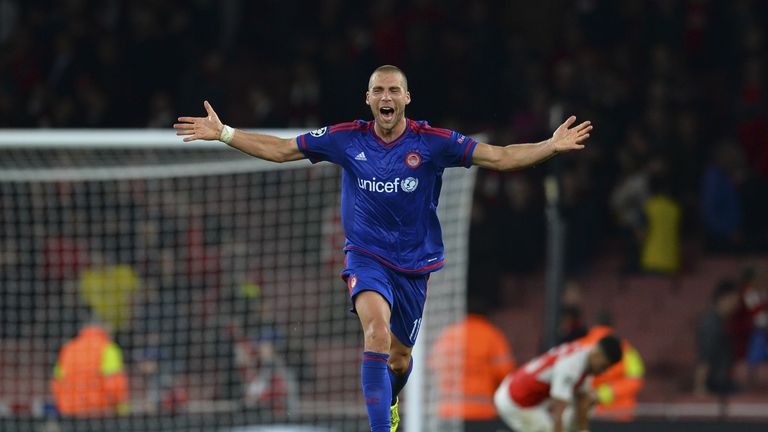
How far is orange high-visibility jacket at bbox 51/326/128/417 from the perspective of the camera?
13.4 m

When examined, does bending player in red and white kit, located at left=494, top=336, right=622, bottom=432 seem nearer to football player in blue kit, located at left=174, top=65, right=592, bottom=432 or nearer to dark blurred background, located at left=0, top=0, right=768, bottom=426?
football player in blue kit, located at left=174, top=65, right=592, bottom=432

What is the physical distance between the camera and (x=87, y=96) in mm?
18703

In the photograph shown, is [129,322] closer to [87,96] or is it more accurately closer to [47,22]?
[87,96]

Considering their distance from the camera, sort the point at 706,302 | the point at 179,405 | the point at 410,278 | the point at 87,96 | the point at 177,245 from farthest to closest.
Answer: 1. the point at 87,96
2. the point at 706,302
3. the point at 177,245
4. the point at 179,405
5. the point at 410,278

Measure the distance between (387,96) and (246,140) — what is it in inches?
34.4

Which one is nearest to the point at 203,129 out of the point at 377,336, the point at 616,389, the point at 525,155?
the point at 377,336

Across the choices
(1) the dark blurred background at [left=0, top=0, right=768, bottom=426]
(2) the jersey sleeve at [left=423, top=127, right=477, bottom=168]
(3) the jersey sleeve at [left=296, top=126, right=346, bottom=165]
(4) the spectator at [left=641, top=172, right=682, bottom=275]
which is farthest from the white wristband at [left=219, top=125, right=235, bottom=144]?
(4) the spectator at [left=641, top=172, right=682, bottom=275]

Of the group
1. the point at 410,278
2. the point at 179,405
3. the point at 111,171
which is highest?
the point at 111,171

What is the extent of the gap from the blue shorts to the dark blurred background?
7.26 metres

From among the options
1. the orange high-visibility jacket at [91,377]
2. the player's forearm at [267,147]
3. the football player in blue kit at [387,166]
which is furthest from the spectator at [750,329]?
the player's forearm at [267,147]

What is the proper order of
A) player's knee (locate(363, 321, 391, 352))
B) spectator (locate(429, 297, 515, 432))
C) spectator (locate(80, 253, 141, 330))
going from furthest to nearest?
spectator (locate(80, 253, 141, 330))
spectator (locate(429, 297, 515, 432))
player's knee (locate(363, 321, 391, 352))

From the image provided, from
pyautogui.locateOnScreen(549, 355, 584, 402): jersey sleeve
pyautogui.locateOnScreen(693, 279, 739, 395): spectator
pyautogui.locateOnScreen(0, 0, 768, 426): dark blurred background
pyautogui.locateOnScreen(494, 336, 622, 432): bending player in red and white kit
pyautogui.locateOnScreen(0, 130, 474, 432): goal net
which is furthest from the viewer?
pyautogui.locateOnScreen(0, 0, 768, 426): dark blurred background

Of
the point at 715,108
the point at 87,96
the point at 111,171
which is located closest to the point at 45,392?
the point at 111,171

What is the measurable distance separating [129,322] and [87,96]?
187 inches
